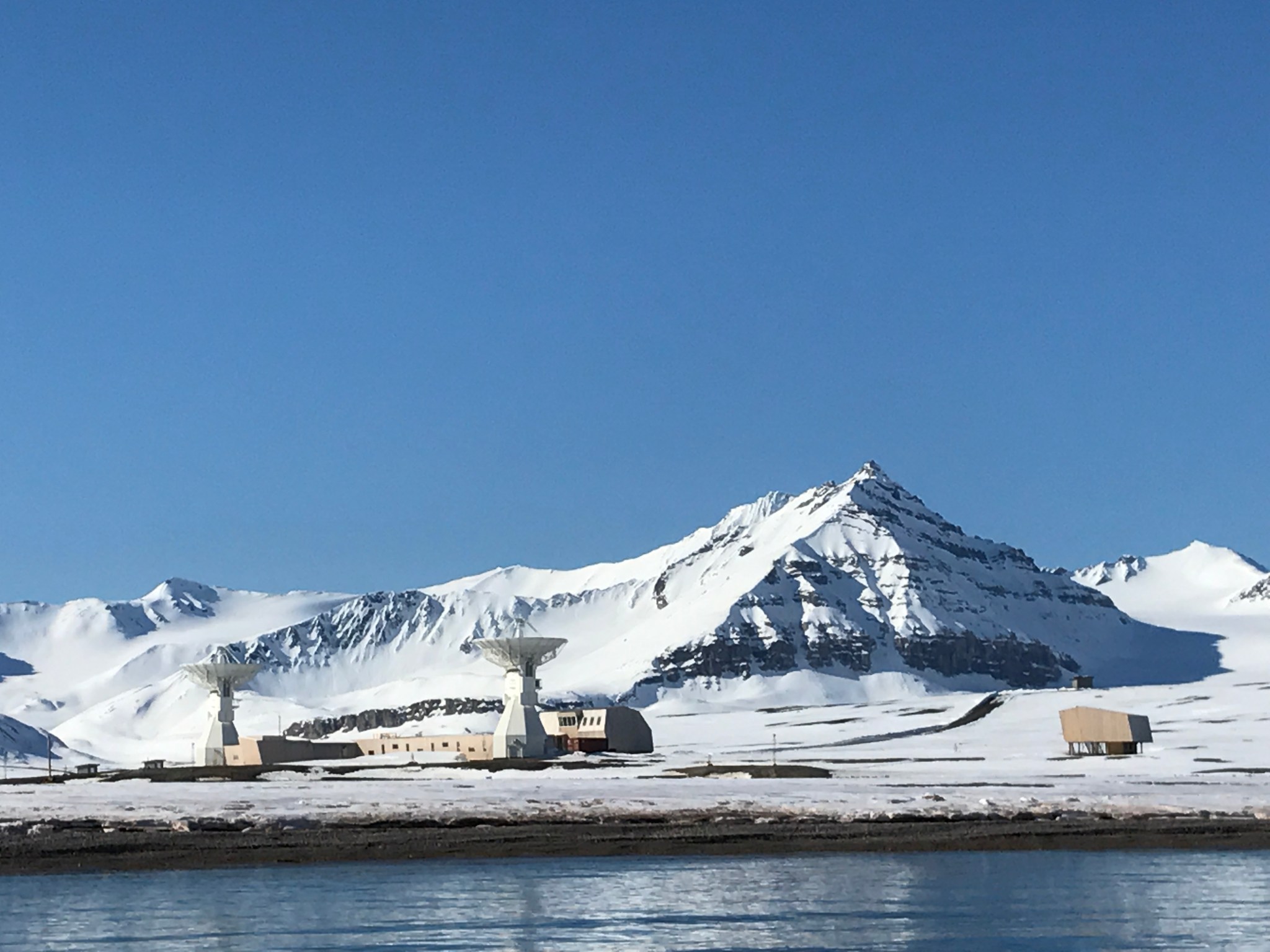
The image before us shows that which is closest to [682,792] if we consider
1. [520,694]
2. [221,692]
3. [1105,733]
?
[1105,733]

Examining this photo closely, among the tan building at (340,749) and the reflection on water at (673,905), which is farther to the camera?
the tan building at (340,749)

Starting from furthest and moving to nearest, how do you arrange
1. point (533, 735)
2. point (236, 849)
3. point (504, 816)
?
point (533, 735), point (504, 816), point (236, 849)

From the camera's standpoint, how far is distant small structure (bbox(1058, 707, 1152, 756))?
5822 inches

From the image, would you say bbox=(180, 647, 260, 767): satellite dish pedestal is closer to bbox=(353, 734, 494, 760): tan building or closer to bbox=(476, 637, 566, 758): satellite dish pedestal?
bbox=(353, 734, 494, 760): tan building

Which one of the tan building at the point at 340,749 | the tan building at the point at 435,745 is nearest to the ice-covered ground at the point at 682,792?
the tan building at the point at 435,745

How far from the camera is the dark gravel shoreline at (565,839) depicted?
53969mm

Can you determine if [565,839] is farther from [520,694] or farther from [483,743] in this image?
[483,743]

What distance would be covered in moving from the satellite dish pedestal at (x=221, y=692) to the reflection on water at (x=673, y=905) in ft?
432

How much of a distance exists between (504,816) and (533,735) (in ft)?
313

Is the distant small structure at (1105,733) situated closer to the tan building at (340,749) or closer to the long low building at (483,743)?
the long low building at (483,743)

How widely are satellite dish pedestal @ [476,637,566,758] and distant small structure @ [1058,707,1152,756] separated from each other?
4805 cm

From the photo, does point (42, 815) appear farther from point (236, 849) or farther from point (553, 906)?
point (553, 906)

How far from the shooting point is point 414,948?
36281 mm

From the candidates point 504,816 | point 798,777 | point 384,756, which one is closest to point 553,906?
point 504,816
